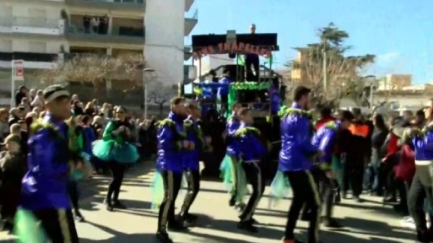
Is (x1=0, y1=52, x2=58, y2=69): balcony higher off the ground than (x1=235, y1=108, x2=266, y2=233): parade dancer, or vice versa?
(x1=0, y1=52, x2=58, y2=69): balcony

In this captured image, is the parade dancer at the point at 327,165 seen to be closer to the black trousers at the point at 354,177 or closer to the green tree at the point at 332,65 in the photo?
the black trousers at the point at 354,177

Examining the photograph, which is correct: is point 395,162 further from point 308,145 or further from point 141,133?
point 141,133

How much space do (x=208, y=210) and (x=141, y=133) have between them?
548 inches

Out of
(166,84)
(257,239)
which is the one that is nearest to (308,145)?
(257,239)

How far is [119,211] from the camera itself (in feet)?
40.8

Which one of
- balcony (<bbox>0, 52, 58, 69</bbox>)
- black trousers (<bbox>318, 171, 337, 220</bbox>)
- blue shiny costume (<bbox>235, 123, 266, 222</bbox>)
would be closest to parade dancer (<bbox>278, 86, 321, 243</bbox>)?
black trousers (<bbox>318, 171, 337, 220</bbox>)

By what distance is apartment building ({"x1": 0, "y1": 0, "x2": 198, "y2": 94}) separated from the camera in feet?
187

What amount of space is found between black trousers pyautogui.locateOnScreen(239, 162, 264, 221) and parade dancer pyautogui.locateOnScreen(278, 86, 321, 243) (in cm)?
166

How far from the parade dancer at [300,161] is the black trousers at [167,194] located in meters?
1.65

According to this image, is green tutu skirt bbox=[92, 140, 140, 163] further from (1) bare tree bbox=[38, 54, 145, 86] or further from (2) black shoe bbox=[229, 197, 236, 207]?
(1) bare tree bbox=[38, 54, 145, 86]

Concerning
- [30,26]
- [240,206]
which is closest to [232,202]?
[240,206]

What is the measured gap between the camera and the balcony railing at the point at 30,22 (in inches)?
2250

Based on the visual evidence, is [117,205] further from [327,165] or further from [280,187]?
[327,165]

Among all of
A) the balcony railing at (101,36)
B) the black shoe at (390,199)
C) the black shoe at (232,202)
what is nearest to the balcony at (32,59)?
the balcony railing at (101,36)
